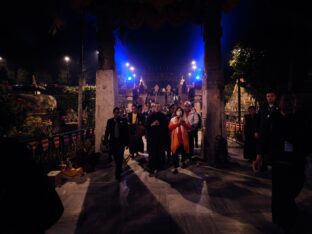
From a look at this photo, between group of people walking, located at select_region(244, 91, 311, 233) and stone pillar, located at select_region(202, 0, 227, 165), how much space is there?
507 centimetres

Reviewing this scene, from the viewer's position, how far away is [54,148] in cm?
893

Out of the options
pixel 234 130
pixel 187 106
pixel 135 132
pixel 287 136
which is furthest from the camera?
pixel 234 130

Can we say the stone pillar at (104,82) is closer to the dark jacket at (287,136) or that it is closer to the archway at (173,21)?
the archway at (173,21)

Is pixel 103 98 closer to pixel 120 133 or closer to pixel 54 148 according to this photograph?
pixel 54 148

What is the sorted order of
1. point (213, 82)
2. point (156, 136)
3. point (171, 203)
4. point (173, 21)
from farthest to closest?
point (173, 21), point (213, 82), point (156, 136), point (171, 203)

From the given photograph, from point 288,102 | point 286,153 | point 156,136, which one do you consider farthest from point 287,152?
point 156,136

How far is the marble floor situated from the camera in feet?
15.0

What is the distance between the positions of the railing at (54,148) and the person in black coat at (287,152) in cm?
608

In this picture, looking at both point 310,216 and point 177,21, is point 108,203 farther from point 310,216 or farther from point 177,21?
point 177,21

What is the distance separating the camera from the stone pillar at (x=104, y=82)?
1001cm

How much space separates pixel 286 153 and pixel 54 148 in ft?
23.7

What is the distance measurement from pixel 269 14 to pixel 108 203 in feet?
28.0

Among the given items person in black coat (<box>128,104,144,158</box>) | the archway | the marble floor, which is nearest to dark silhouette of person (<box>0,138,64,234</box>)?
the marble floor

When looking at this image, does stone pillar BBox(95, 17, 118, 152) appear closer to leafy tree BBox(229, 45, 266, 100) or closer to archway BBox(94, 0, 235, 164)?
archway BBox(94, 0, 235, 164)
